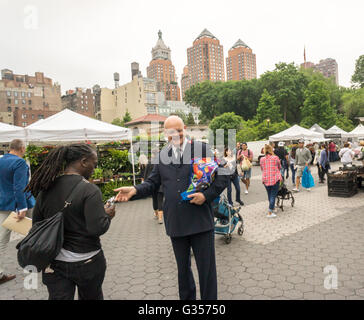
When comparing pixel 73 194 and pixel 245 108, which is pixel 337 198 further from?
pixel 245 108

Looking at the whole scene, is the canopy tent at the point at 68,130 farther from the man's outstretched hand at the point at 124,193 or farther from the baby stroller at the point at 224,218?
the man's outstretched hand at the point at 124,193

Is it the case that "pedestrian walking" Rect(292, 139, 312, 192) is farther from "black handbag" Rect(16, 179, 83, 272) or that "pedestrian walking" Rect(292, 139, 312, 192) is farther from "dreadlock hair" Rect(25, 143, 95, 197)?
"black handbag" Rect(16, 179, 83, 272)

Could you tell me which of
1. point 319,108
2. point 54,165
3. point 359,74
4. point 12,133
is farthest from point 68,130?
point 359,74

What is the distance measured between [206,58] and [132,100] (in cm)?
8458

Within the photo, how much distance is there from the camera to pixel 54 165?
2061mm

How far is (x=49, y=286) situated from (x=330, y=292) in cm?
318

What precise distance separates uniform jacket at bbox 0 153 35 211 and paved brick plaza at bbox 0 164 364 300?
1.22 meters

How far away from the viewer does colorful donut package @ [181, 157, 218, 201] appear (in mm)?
2484

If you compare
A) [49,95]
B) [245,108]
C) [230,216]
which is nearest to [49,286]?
[230,216]

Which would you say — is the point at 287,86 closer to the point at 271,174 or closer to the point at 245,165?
the point at 245,165

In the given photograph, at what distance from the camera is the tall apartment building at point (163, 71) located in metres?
158

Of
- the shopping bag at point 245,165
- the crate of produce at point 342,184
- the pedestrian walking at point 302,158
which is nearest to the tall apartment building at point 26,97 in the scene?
Result: the shopping bag at point 245,165

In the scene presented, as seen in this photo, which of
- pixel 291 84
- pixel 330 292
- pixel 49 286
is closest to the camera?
pixel 49 286

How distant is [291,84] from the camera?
143 feet
